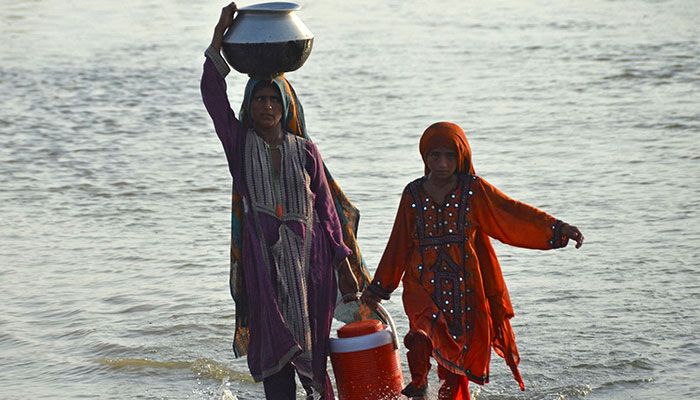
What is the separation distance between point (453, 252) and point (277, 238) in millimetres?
750

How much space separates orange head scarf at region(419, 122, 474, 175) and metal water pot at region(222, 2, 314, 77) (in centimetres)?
64

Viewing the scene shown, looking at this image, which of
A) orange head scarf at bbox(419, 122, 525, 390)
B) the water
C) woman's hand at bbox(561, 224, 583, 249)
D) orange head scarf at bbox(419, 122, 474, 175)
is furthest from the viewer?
the water

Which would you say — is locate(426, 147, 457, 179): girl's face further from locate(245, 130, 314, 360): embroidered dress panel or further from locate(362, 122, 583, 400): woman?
locate(245, 130, 314, 360): embroidered dress panel

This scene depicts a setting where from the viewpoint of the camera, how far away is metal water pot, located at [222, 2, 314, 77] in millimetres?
4520

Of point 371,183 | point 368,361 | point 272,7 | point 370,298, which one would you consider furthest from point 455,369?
point 371,183

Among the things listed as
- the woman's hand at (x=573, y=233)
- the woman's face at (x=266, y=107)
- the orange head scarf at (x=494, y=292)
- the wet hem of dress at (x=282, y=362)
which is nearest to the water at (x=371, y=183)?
the orange head scarf at (x=494, y=292)

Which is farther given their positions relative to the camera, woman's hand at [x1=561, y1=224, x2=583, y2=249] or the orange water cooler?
the orange water cooler

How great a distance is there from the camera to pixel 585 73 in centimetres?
1606

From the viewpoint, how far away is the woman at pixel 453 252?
4.67 m

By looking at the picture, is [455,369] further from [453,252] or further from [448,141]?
[448,141]

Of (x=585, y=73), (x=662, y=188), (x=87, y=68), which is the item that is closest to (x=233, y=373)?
(x=662, y=188)

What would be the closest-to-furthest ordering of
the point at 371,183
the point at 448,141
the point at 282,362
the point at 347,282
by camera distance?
the point at 448,141
the point at 282,362
the point at 347,282
the point at 371,183

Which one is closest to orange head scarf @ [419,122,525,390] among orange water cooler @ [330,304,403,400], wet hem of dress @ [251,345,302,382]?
orange water cooler @ [330,304,403,400]

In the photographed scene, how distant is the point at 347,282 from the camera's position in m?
4.95
